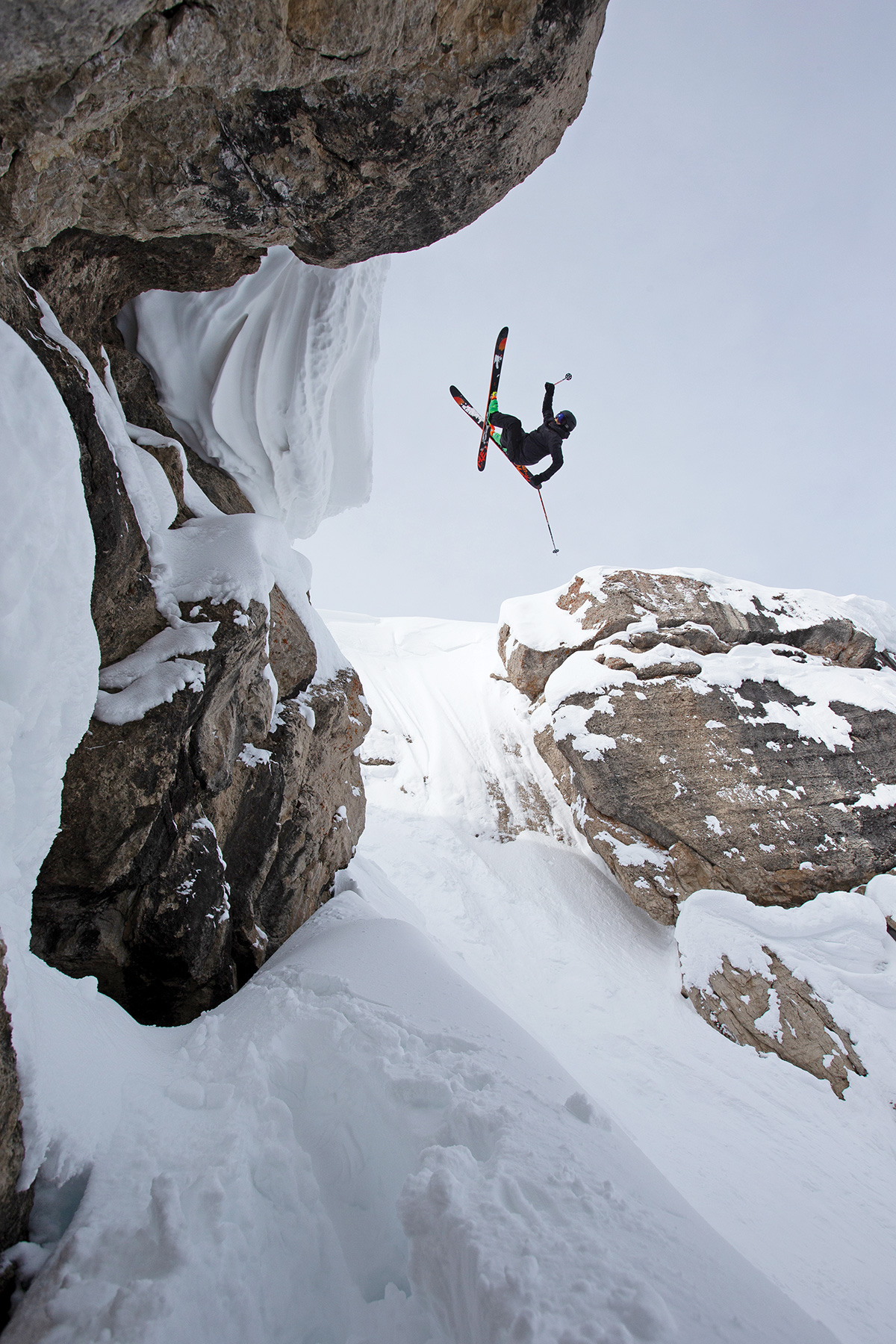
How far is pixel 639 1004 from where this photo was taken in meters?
9.33

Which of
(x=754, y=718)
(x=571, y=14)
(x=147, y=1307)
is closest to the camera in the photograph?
(x=147, y=1307)

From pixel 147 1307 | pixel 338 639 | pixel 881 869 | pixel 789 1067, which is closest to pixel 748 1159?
pixel 789 1067

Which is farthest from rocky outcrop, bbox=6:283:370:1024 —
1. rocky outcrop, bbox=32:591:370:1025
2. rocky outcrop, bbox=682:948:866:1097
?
rocky outcrop, bbox=682:948:866:1097

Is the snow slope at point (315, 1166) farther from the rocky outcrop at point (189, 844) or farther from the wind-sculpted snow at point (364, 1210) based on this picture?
the rocky outcrop at point (189, 844)

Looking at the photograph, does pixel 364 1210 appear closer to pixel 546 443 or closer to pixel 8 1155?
pixel 8 1155

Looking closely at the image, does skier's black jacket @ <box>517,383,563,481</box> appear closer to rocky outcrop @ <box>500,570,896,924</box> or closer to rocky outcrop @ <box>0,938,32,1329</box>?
rocky outcrop @ <box>500,570,896,924</box>

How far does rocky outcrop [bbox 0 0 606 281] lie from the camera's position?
2289 mm

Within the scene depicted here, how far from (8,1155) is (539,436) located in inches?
427

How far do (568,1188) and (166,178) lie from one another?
564 cm

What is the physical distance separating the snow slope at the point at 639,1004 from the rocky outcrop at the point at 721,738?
1178 millimetres

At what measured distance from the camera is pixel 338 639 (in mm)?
22219

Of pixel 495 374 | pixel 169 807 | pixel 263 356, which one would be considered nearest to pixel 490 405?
pixel 495 374

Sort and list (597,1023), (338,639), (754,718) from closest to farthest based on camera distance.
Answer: (597,1023) < (754,718) < (338,639)

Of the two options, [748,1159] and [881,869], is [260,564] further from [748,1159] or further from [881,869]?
[881,869]
